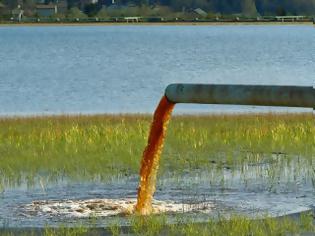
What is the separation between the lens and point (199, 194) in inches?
603

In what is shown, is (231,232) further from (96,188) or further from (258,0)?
(258,0)

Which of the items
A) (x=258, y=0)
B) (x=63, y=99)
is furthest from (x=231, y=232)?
(x=258, y=0)

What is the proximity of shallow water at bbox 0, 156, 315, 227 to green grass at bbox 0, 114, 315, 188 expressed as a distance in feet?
1.64

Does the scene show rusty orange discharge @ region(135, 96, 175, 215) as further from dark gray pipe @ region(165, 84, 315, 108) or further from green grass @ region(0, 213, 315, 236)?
green grass @ region(0, 213, 315, 236)

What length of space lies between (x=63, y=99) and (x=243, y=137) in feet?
105

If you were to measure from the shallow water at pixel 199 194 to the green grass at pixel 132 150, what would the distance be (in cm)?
50

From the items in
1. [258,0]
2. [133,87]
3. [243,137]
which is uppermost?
[243,137]

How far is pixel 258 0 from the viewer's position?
195 metres

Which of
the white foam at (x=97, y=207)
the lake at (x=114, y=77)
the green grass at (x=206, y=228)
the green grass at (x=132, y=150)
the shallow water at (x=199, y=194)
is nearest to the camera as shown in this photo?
the green grass at (x=206, y=228)

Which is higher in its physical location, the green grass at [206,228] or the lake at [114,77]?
the green grass at [206,228]

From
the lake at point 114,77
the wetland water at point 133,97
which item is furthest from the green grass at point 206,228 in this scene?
the lake at point 114,77

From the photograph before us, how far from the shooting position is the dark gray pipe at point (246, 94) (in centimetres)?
1183

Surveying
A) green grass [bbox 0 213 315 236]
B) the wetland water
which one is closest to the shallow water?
the wetland water

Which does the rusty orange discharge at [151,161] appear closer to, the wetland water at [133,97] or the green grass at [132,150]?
the wetland water at [133,97]
